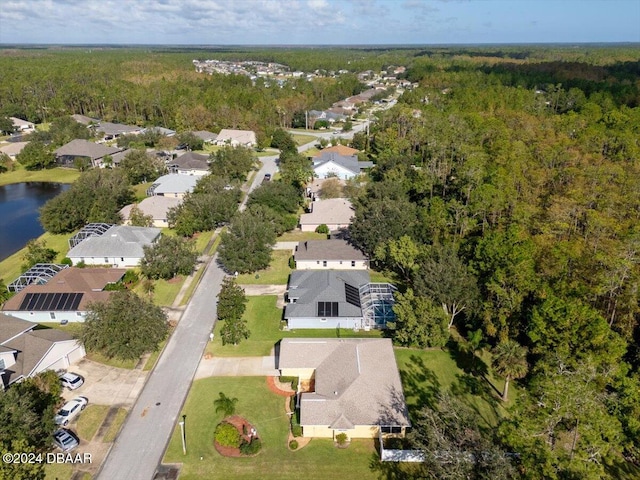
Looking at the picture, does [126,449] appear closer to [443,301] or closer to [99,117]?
[443,301]

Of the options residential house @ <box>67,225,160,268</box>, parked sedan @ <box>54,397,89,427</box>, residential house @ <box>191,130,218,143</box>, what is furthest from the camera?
residential house @ <box>191,130,218,143</box>

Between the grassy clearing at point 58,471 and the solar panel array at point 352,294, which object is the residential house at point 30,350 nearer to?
the grassy clearing at point 58,471

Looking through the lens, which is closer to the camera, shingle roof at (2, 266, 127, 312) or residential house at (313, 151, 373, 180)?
shingle roof at (2, 266, 127, 312)

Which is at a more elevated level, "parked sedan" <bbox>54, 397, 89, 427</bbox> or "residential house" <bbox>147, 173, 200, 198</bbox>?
"residential house" <bbox>147, 173, 200, 198</bbox>

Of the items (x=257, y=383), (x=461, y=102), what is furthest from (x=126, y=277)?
(x=461, y=102)

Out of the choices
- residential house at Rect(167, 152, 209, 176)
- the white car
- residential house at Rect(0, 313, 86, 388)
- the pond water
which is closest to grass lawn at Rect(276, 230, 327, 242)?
residential house at Rect(0, 313, 86, 388)

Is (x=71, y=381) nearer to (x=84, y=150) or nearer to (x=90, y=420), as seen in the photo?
(x=90, y=420)

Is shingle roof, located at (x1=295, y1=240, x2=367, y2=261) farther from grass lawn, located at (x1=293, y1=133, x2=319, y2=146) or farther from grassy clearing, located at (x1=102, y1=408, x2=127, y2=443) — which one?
grass lawn, located at (x1=293, y1=133, x2=319, y2=146)
